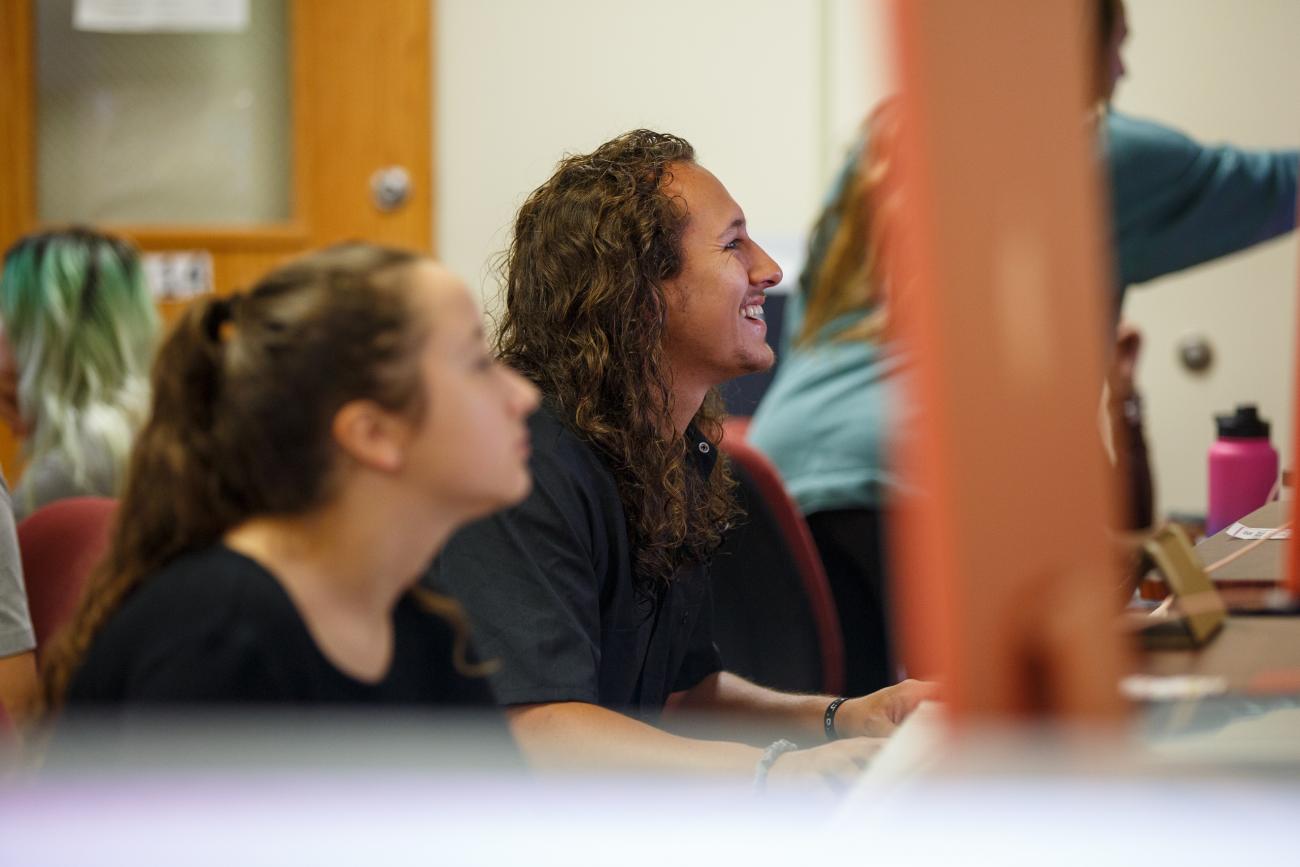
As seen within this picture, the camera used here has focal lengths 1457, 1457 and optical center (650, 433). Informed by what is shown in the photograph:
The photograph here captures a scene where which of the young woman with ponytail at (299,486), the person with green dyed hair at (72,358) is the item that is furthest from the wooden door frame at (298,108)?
the young woman with ponytail at (299,486)

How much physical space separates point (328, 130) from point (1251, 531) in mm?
2118

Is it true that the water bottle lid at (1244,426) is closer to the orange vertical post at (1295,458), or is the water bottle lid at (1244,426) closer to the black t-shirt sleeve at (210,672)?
the orange vertical post at (1295,458)

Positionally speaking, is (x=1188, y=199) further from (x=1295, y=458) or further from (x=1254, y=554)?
(x=1295, y=458)

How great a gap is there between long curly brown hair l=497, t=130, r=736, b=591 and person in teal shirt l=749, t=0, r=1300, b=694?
427 mm

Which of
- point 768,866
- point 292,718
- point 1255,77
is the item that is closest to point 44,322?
point 292,718

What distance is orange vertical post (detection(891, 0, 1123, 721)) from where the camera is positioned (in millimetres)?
374

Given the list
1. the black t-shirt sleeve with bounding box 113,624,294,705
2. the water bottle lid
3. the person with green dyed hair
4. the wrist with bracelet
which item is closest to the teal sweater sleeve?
the water bottle lid

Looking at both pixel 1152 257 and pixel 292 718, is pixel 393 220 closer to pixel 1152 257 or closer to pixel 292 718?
pixel 1152 257

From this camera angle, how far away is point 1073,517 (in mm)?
384

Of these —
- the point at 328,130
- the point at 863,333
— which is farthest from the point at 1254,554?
the point at 328,130

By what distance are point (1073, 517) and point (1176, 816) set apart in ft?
0.27

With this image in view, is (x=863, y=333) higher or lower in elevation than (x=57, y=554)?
higher

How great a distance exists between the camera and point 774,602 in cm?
163

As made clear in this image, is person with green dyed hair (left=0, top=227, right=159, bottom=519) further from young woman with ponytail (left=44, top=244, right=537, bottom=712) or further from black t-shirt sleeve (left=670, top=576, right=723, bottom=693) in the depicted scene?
young woman with ponytail (left=44, top=244, right=537, bottom=712)
